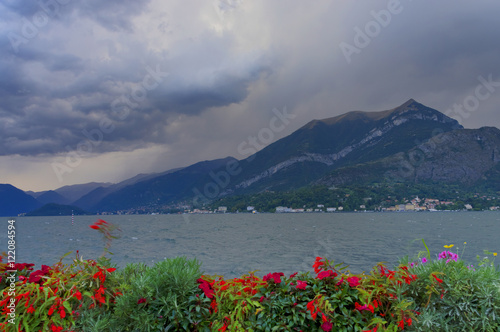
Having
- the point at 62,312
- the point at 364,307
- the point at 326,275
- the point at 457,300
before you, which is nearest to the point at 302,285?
the point at 326,275

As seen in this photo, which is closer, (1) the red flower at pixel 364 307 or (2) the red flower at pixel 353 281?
(1) the red flower at pixel 364 307

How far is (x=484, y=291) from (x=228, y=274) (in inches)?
961

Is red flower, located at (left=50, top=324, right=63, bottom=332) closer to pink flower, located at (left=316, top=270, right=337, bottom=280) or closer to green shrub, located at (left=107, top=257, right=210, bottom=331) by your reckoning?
green shrub, located at (left=107, top=257, right=210, bottom=331)

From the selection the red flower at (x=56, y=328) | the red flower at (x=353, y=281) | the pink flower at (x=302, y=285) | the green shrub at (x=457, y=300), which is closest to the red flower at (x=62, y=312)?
the red flower at (x=56, y=328)

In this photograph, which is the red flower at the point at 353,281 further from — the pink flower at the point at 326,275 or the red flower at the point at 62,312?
the red flower at the point at 62,312

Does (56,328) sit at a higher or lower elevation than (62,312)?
lower

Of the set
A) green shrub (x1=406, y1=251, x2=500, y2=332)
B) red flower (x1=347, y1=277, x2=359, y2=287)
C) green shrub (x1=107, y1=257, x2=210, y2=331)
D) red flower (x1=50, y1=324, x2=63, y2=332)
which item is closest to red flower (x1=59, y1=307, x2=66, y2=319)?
red flower (x1=50, y1=324, x2=63, y2=332)

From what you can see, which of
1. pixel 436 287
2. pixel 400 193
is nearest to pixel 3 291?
pixel 436 287

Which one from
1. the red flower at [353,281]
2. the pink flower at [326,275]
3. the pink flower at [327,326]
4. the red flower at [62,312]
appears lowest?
the pink flower at [327,326]

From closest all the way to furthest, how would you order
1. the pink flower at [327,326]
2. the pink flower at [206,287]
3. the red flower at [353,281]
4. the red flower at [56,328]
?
the pink flower at [327,326]
the red flower at [56,328]
the red flower at [353,281]
the pink flower at [206,287]

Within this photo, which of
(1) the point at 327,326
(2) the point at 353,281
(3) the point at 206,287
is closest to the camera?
(1) the point at 327,326

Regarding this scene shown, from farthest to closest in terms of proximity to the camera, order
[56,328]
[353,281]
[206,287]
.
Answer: [206,287], [353,281], [56,328]

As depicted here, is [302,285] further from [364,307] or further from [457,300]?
[457,300]

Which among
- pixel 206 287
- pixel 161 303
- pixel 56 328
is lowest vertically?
pixel 56 328
